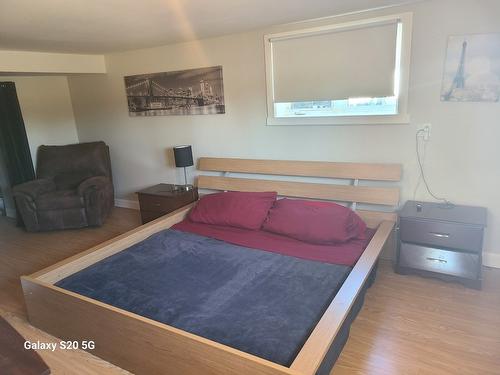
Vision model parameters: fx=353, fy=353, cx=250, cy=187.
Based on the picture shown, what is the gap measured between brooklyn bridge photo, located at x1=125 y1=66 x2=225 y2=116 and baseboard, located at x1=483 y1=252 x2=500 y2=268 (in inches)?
110

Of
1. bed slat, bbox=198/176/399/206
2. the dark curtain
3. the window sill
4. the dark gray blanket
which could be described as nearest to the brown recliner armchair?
the dark curtain

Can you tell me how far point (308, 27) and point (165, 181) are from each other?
2.54m

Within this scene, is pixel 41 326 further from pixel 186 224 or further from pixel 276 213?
pixel 276 213

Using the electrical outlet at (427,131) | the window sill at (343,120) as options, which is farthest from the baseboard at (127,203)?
the electrical outlet at (427,131)

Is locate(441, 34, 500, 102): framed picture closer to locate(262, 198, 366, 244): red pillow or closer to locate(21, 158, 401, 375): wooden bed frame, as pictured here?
locate(21, 158, 401, 375): wooden bed frame

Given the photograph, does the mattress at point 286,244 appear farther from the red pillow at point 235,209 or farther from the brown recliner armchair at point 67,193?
the brown recliner armchair at point 67,193

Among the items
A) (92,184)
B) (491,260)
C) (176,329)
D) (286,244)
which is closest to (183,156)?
(92,184)

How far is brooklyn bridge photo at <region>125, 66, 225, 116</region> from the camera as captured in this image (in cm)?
386

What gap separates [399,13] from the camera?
2789mm

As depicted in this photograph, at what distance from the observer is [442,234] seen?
2.62 meters

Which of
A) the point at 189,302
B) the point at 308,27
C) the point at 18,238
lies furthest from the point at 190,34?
the point at 18,238

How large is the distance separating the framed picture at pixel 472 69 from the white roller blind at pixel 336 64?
1.39 ft

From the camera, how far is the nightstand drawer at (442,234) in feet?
8.30

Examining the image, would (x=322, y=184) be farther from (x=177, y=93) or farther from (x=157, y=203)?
(x=177, y=93)
